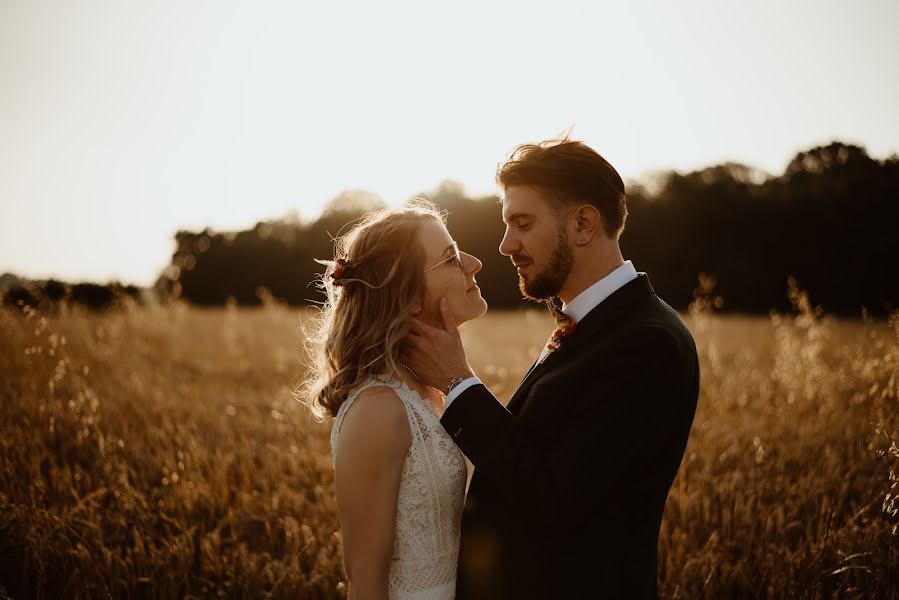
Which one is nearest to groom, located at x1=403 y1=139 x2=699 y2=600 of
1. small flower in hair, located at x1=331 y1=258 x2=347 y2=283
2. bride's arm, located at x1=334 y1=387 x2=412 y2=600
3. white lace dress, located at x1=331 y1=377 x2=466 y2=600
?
white lace dress, located at x1=331 y1=377 x2=466 y2=600

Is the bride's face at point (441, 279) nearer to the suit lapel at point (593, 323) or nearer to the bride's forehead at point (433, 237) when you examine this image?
the bride's forehead at point (433, 237)

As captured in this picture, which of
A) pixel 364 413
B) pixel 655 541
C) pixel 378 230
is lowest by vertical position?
pixel 655 541

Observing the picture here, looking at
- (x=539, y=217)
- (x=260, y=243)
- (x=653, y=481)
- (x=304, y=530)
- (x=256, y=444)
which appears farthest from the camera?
(x=260, y=243)

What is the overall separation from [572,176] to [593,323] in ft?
2.49

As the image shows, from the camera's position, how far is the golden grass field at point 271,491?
3.24 metres

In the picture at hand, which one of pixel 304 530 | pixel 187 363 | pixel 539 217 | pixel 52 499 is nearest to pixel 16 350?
pixel 187 363

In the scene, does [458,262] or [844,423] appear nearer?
[458,262]

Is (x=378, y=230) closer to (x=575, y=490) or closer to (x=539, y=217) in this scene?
(x=539, y=217)

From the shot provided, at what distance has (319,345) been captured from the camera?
2.93 meters

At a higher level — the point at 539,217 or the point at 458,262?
the point at 539,217

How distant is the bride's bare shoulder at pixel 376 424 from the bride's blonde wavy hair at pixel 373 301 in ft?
0.60

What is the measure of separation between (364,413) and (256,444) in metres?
3.36

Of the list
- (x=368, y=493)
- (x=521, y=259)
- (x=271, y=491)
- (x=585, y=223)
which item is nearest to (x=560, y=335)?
(x=521, y=259)

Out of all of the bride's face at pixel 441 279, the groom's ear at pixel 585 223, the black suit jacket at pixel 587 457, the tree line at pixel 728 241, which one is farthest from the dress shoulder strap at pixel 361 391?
the tree line at pixel 728 241
